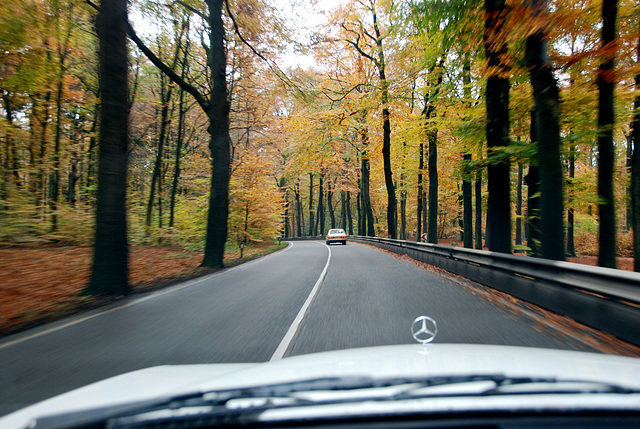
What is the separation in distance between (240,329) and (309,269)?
745cm

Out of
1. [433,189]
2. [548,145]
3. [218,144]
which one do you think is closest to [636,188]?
[548,145]

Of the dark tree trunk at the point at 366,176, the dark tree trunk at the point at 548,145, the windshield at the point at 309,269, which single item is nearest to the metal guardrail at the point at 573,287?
the windshield at the point at 309,269

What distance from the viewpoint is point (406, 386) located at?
1615mm

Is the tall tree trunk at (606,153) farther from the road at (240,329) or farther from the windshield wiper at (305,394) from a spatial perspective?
the windshield wiper at (305,394)

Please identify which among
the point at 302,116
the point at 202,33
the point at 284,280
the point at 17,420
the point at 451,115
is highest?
the point at 202,33

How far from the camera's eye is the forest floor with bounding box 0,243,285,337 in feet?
19.4

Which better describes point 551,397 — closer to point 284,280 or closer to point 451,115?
point 284,280

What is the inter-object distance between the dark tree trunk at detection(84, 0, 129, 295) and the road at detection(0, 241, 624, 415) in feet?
3.51

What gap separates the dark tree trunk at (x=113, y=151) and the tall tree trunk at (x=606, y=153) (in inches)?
459

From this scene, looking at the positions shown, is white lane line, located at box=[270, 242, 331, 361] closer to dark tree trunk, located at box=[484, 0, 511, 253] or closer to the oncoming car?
dark tree trunk, located at box=[484, 0, 511, 253]

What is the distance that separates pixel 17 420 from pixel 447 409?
6.69 feet

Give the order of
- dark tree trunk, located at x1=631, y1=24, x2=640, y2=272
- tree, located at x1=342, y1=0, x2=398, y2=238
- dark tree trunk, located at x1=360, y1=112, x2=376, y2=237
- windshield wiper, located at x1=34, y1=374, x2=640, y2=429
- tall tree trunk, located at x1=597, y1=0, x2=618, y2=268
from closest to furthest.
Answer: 1. windshield wiper, located at x1=34, y1=374, x2=640, y2=429
2. tall tree trunk, located at x1=597, y1=0, x2=618, y2=268
3. dark tree trunk, located at x1=631, y1=24, x2=640, y2=272
4. tree, located at x1=342, y1=0, x2=398, y2=238
5. dark tree trunk, located at x1=360, y1=112, x2=376, y2=237

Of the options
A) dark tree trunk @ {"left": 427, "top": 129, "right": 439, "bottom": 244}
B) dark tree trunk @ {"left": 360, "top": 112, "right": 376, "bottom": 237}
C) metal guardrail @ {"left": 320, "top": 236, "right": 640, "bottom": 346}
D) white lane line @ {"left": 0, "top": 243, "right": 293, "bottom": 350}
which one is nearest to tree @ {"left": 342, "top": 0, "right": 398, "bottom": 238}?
dark tree trunk @ {"left": 360, "top": 112, "right": 376, "bottom": 237}

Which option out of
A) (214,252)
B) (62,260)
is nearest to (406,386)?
(214,252)
